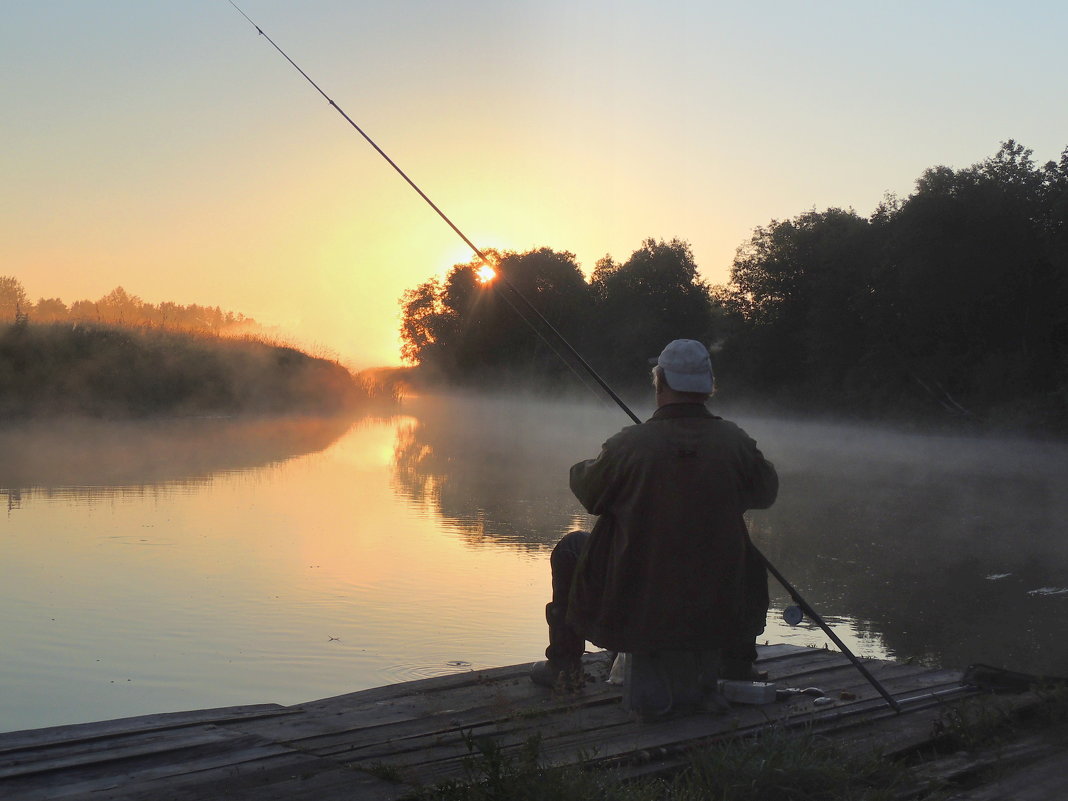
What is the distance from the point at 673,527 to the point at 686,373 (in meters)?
0.52

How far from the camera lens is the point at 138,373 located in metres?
23.5

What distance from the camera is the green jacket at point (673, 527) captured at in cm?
351

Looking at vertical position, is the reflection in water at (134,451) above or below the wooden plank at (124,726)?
below

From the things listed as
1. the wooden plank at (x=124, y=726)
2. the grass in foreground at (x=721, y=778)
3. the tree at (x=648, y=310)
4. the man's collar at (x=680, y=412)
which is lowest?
the wooden plank at (x=124, y=726)

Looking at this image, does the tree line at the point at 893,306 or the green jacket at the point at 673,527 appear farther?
the tree line at the point at 893,306

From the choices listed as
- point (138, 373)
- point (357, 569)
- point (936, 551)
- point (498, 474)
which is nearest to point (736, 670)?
point (357, 569)

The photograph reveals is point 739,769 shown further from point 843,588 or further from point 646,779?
point 843,588

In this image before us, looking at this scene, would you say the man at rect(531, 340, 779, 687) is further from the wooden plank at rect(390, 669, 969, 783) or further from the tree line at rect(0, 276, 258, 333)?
the tree line at rect(0, 276, 258, 333)

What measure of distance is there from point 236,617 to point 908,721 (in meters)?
3.97

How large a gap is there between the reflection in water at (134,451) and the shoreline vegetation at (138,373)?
0.55 metres

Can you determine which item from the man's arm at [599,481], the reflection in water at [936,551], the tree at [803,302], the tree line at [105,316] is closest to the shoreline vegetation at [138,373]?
the tree line at [105,316]

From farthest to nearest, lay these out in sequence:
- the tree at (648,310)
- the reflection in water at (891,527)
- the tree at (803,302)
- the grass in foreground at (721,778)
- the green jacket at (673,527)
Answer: the tree at (648,310), the tree at (803,302), the reflection in water at (891,527), the green jacket at (673,527), the grass in foreground at (721,778)

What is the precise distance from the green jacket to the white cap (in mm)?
68

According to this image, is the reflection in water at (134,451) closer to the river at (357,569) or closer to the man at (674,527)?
the river at (357,569)
